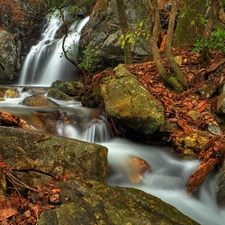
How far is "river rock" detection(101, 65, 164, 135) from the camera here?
15.4 feet

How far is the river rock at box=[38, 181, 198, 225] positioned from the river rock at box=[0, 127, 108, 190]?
430 millimetres

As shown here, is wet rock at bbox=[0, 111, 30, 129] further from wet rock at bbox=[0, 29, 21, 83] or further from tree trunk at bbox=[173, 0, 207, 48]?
wet rock at bbox=[0, 29, 21, 83]

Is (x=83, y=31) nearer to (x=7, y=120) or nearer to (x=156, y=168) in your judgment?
(x=7, y=120)

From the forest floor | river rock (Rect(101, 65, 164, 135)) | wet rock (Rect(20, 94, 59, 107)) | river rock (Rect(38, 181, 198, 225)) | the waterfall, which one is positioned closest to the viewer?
river rock (Rect(38, 181, 198, 225))

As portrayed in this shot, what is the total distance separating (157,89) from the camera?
5652mm

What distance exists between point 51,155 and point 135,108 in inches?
84.8

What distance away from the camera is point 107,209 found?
223 centimetres

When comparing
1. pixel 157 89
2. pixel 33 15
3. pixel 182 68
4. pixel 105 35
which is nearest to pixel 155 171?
pixel 157 89

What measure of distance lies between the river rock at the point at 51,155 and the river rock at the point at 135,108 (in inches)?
63.9

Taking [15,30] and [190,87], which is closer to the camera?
[190,87]

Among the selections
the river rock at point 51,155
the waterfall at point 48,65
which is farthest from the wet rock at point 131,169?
the waterfall at point 48,65

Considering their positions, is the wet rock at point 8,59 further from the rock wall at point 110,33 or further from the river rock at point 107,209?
the river rock at point 107,209

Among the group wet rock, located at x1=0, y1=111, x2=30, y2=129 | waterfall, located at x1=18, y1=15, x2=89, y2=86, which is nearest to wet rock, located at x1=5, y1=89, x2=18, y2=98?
waterfall, located at x1=18, y1=15, x2=89, y2=86

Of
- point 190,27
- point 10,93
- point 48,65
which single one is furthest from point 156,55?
point 48,65
